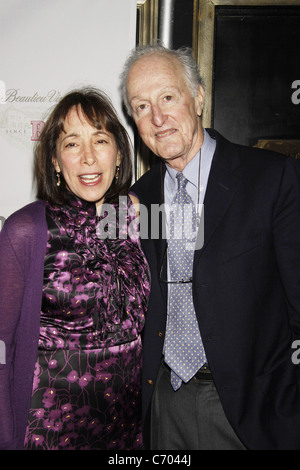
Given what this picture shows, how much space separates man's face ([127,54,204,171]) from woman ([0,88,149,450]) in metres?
0.18

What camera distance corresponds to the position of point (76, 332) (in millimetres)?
1480

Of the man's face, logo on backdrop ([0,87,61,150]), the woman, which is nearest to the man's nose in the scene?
the man's face

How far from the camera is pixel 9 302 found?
141 cm

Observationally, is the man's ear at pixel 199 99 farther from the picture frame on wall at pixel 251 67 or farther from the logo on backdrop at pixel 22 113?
the logo on backdrop at pixel 22 113

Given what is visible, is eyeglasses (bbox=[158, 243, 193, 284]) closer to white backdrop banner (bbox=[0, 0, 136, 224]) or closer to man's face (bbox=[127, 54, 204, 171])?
man's face (bbox=[127, 54, 204, 171])

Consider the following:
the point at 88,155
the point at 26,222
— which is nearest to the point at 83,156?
the point at 88,155

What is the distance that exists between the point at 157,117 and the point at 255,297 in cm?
81

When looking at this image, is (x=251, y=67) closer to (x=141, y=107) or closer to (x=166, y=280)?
(x=141, y=107)

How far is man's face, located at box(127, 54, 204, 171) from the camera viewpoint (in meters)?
1.75

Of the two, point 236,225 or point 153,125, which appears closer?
point 236,225

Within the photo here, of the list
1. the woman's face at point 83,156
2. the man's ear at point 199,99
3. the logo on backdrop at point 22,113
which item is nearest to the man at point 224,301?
the man's ear at point 199,99

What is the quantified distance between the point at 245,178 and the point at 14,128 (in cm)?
138
